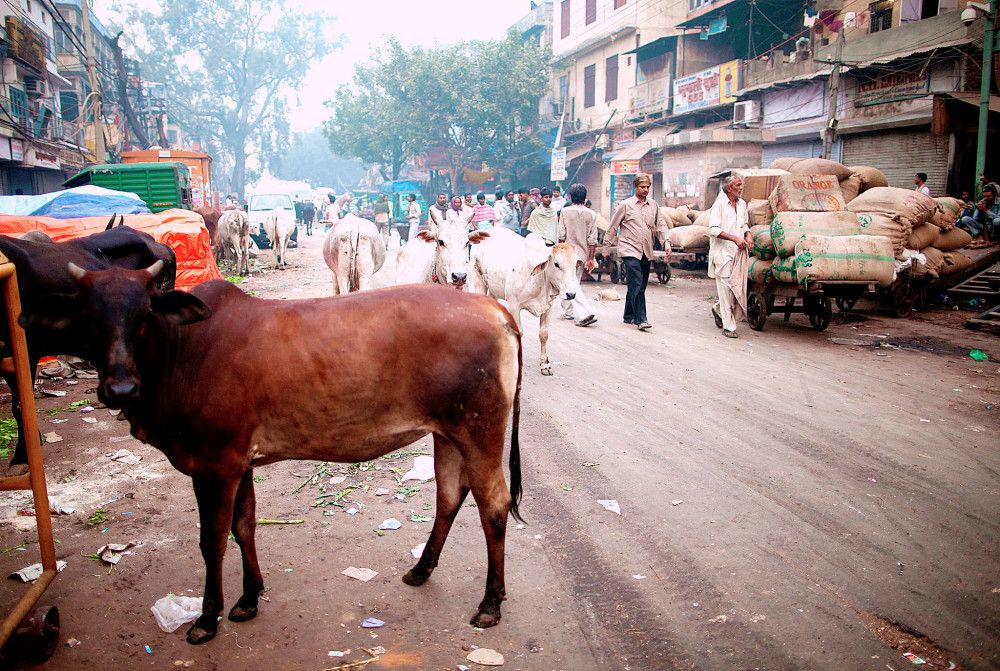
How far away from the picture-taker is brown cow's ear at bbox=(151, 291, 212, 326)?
116 inches

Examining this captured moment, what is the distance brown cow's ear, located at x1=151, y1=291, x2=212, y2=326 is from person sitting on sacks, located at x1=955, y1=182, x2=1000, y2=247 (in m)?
15.0

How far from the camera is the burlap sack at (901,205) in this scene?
35.9ft

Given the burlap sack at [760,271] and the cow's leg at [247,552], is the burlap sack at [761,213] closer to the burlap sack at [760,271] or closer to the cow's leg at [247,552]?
the burlap sack at [760,271]

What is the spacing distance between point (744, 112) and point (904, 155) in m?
7.51

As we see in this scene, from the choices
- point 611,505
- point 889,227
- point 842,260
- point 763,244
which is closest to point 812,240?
point 842,260

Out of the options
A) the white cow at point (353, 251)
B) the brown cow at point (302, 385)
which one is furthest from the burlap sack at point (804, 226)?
the brown cow at point (302, 385)

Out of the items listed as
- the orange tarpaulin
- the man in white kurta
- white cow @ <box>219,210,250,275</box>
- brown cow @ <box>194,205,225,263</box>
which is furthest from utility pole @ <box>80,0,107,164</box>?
the man in white kurta

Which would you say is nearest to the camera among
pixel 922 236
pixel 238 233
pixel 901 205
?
pixel 901 205

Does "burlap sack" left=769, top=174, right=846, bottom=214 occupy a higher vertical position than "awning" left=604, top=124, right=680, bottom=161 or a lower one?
lower

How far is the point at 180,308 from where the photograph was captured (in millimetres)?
2994

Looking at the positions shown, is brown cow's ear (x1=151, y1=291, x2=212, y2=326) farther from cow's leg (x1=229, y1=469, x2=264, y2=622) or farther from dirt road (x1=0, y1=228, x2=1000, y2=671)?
dirt road (x1=0, y1=228, x2=1000, y2=671)

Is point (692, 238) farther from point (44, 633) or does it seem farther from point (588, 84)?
point (588, 84)

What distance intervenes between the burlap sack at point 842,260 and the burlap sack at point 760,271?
28.8 inches

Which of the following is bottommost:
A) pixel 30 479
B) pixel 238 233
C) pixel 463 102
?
pixel 30 479
